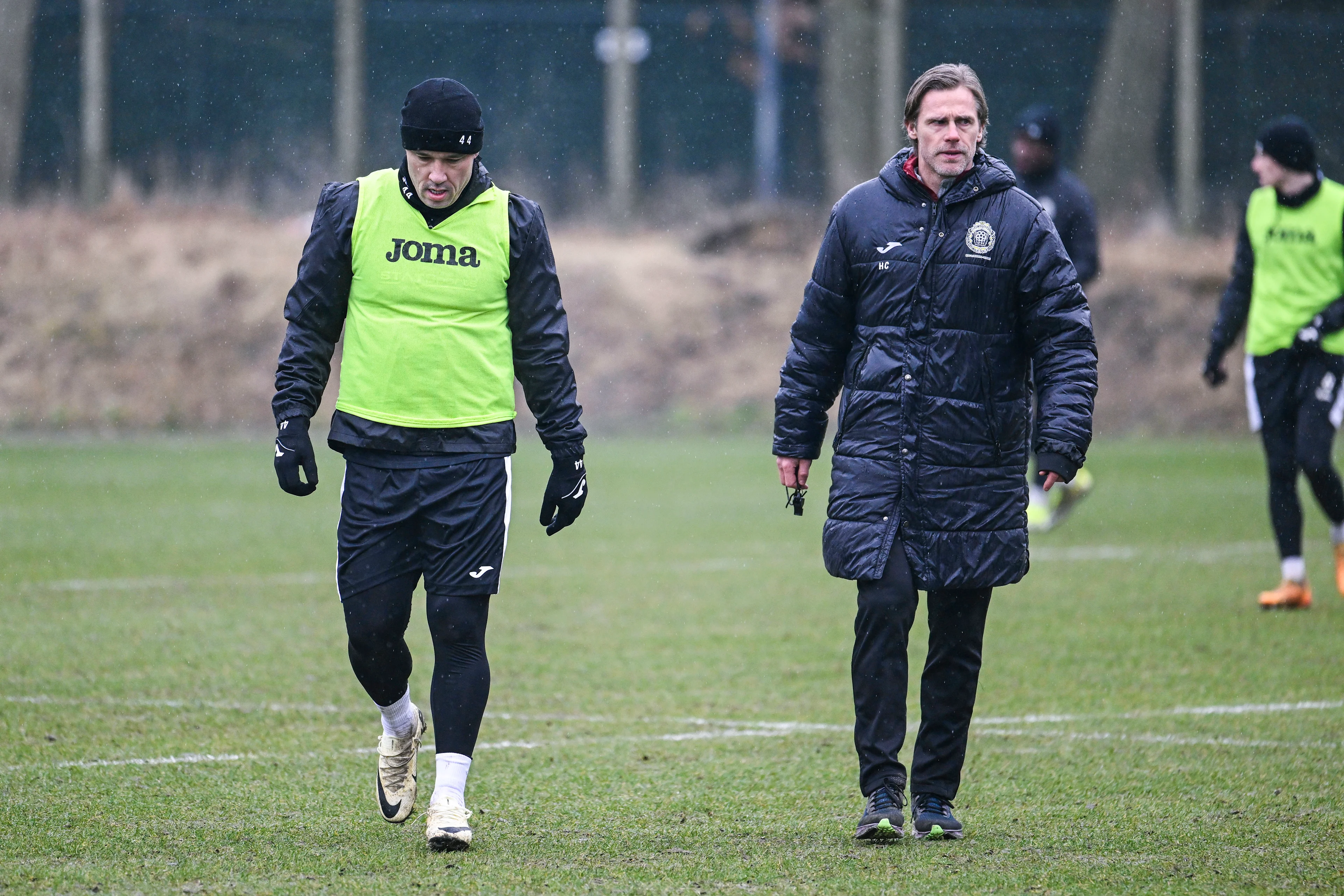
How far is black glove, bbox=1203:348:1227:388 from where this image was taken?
990 cm

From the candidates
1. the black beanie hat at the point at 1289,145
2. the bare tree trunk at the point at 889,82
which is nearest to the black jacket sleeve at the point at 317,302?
the black beanie hat at the point at 1289,145

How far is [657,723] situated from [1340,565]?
15.1 feet

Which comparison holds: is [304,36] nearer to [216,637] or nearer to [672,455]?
[672,455]

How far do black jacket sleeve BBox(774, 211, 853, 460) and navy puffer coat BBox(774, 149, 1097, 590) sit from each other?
2 cm

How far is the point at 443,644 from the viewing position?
5.34m

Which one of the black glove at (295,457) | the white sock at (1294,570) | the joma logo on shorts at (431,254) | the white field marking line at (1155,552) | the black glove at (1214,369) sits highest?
the joma logo on shorts at (431,254)

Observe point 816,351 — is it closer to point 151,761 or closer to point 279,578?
point 151,761

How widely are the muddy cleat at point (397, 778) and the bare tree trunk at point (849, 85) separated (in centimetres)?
2318

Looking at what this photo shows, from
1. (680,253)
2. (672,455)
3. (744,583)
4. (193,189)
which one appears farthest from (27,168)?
(744,583)

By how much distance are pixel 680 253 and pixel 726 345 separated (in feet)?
7.25

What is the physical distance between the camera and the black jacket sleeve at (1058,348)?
5254mm

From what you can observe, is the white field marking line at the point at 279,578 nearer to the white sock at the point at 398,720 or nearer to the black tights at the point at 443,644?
the white sock at the point at 398,720

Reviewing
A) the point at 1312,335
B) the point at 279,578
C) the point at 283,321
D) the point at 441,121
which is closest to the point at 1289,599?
the point at 1312,335

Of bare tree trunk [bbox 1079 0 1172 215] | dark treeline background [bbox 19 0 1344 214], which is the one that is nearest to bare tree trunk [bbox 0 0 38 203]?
dark treeline background [bbox 19 0 1344 214]
